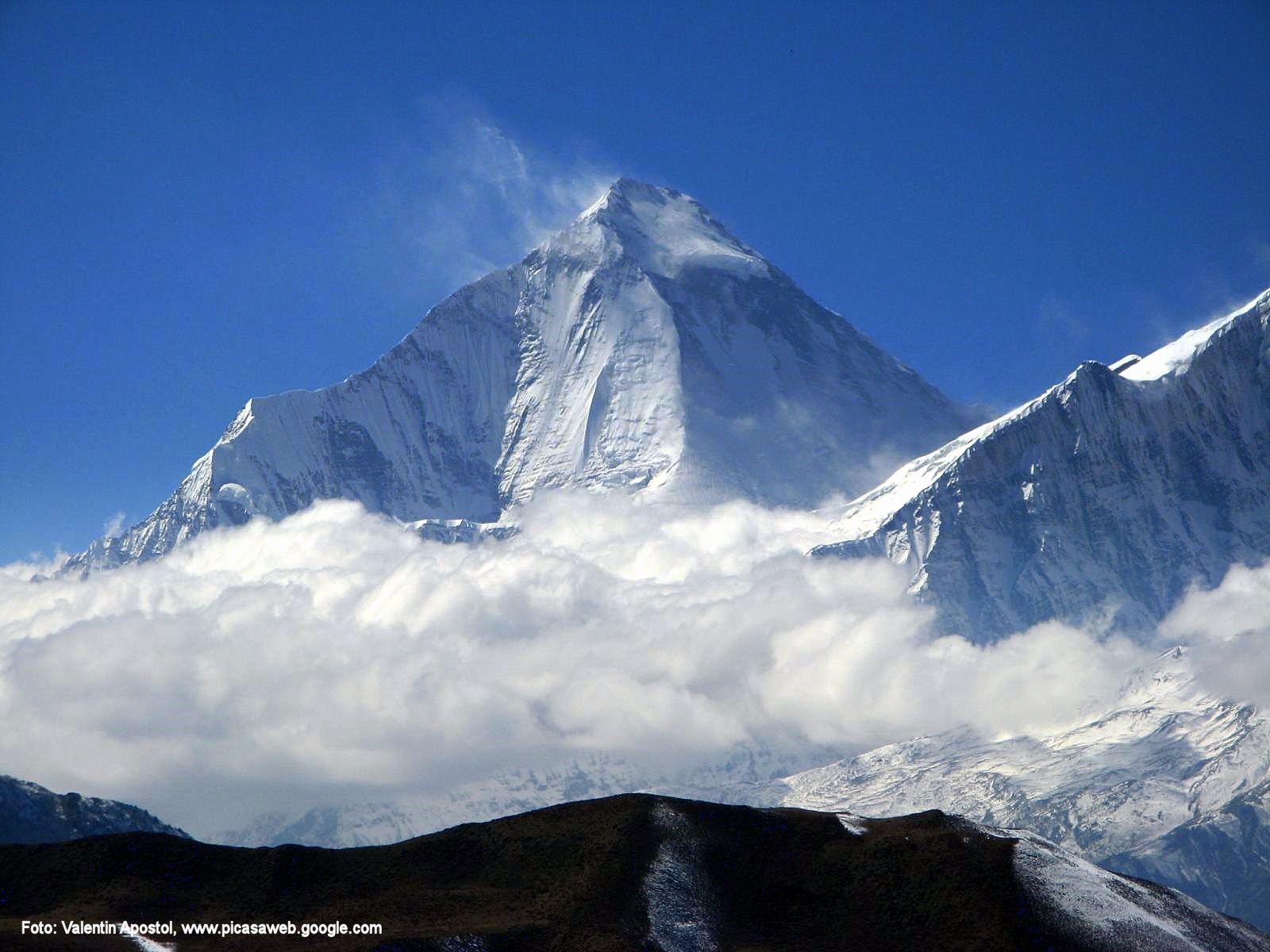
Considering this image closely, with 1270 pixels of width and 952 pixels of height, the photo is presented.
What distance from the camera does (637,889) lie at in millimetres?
145875

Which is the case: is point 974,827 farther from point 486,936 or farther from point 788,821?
point 486,936

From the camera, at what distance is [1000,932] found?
139 meters

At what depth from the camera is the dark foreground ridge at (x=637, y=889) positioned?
139250 millimetres

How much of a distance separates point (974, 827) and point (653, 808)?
3063 cm

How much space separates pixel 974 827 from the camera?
160m

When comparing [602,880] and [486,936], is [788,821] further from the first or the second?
[486,936]

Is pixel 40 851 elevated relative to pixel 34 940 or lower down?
elevated

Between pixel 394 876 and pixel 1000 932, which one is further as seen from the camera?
pixel 394 876

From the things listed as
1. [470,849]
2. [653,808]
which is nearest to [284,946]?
[470,849]

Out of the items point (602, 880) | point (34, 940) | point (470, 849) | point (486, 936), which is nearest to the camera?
point (34, 940)

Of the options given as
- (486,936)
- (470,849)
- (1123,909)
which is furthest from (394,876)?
(1123,909)

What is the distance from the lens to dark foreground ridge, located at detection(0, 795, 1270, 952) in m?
139

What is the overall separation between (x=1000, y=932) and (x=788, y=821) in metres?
27.3

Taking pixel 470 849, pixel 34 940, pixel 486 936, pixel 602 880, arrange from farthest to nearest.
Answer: pixel 470 849
pixel 602 880
pixel 486 936
pixel 34 940
